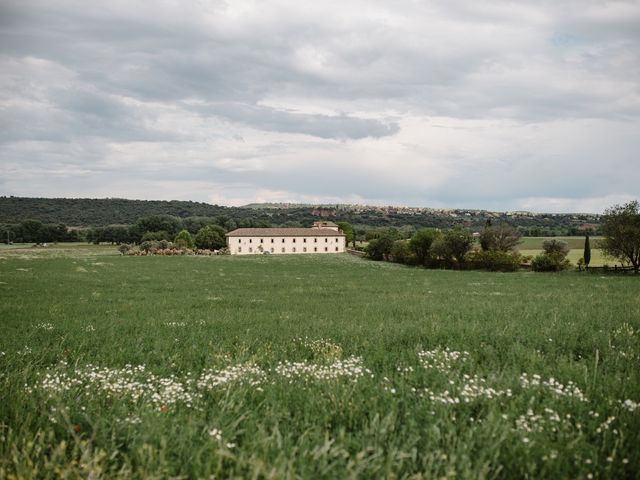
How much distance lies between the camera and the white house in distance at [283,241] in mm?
117562

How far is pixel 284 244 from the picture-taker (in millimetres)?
121875

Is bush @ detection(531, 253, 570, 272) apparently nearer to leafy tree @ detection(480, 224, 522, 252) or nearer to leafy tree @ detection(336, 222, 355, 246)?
leafy tree @ detection(480, 224, 522, 252)

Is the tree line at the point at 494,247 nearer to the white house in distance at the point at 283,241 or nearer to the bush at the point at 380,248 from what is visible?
the bush at the point at 380,248

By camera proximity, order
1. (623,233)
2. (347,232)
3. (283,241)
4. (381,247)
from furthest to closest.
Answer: (347,232) < (283,241) < (381,247) < (623,233)

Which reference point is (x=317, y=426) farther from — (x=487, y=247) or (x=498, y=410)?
(x=487, y=247)

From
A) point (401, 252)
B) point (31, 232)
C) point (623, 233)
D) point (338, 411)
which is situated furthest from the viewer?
point (31, 232)

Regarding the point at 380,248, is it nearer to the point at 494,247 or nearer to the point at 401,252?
the point at 401,252

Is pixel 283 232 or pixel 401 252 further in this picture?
pixel 283 232

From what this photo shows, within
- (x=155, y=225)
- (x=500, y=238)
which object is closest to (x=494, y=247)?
(x=500, y=238)

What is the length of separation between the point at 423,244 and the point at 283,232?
55.6 metres

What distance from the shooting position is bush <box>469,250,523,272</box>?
6247cm

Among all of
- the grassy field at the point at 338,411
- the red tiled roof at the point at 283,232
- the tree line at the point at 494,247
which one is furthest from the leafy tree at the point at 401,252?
the grassy field at the point at 338,411

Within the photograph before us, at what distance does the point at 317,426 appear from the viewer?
4035 mm

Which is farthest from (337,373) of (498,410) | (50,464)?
(50,464)
